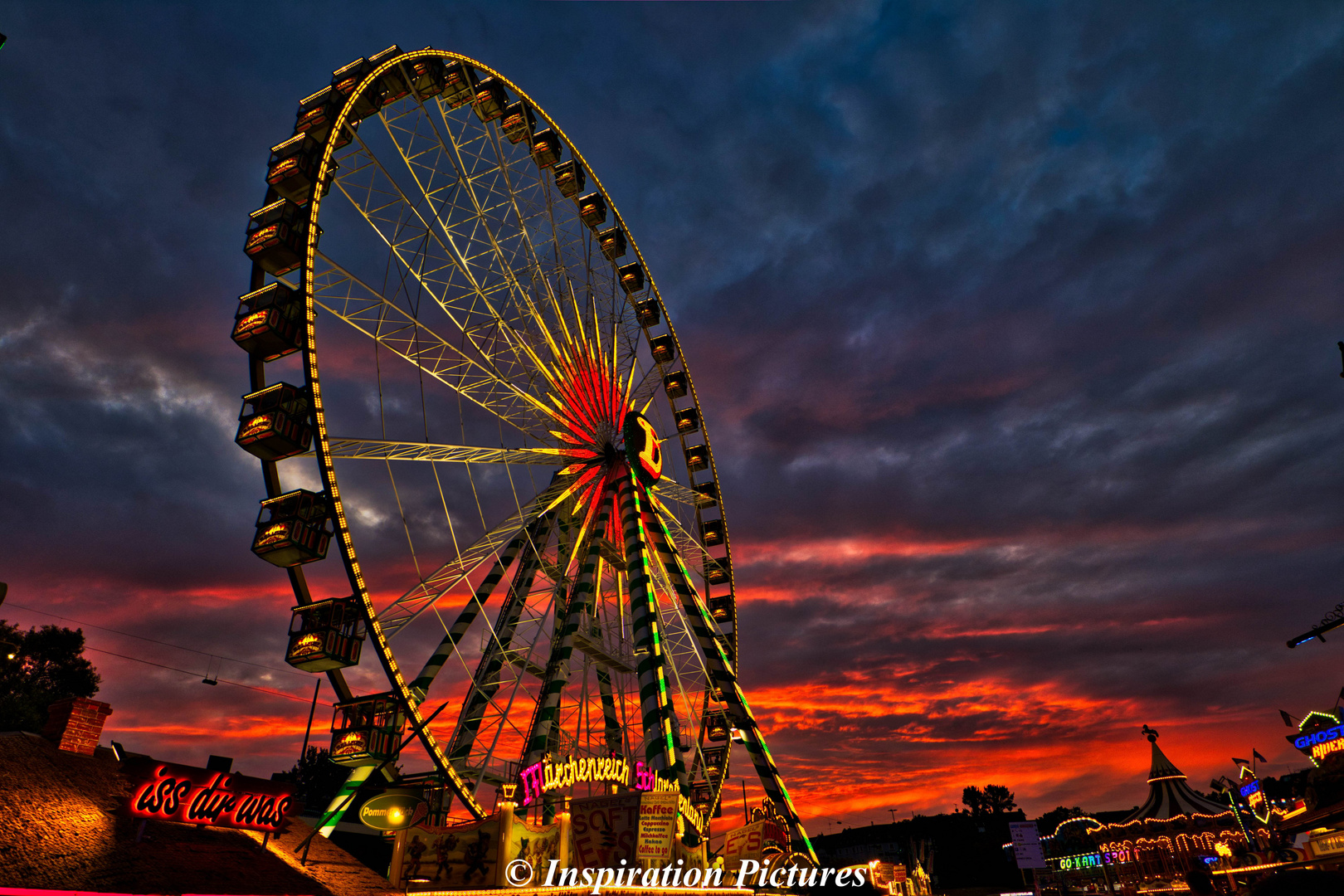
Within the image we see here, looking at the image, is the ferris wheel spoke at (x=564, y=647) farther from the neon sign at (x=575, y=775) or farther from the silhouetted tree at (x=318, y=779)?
the silhouetted tree at (x=318, y=779)

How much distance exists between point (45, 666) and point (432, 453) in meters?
35.0

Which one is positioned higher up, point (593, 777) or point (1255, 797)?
point (1255, 797)

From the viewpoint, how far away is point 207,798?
13547mm

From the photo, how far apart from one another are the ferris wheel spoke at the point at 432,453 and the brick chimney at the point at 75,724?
6.07 metres

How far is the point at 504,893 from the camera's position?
13.6m

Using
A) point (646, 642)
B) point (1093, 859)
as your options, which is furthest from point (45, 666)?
point (1093, 859)

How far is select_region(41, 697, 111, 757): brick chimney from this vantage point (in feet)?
45.3

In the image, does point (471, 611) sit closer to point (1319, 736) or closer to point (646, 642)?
point (646, 642)

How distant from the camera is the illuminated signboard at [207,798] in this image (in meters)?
12.8

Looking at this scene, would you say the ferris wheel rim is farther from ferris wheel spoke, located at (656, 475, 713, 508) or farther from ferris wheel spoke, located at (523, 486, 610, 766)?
ferris wheel spoke, located at (656, 475, 713, 508)

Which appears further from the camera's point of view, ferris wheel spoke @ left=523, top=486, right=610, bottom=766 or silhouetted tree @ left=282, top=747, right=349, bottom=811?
silhouetted tree @ left=282, top=747, right=349, bottom=811

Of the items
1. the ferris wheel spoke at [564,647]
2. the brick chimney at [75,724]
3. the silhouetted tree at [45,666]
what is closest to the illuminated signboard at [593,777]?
the ferris wheel spoke at [564,647]

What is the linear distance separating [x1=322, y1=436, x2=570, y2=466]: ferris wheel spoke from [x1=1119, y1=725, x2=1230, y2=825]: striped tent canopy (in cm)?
4353

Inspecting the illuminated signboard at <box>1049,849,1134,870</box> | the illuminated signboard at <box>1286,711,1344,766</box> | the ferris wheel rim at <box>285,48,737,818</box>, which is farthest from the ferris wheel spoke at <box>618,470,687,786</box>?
the illuminated signboard at <box>1049,849,1134,870</box>
